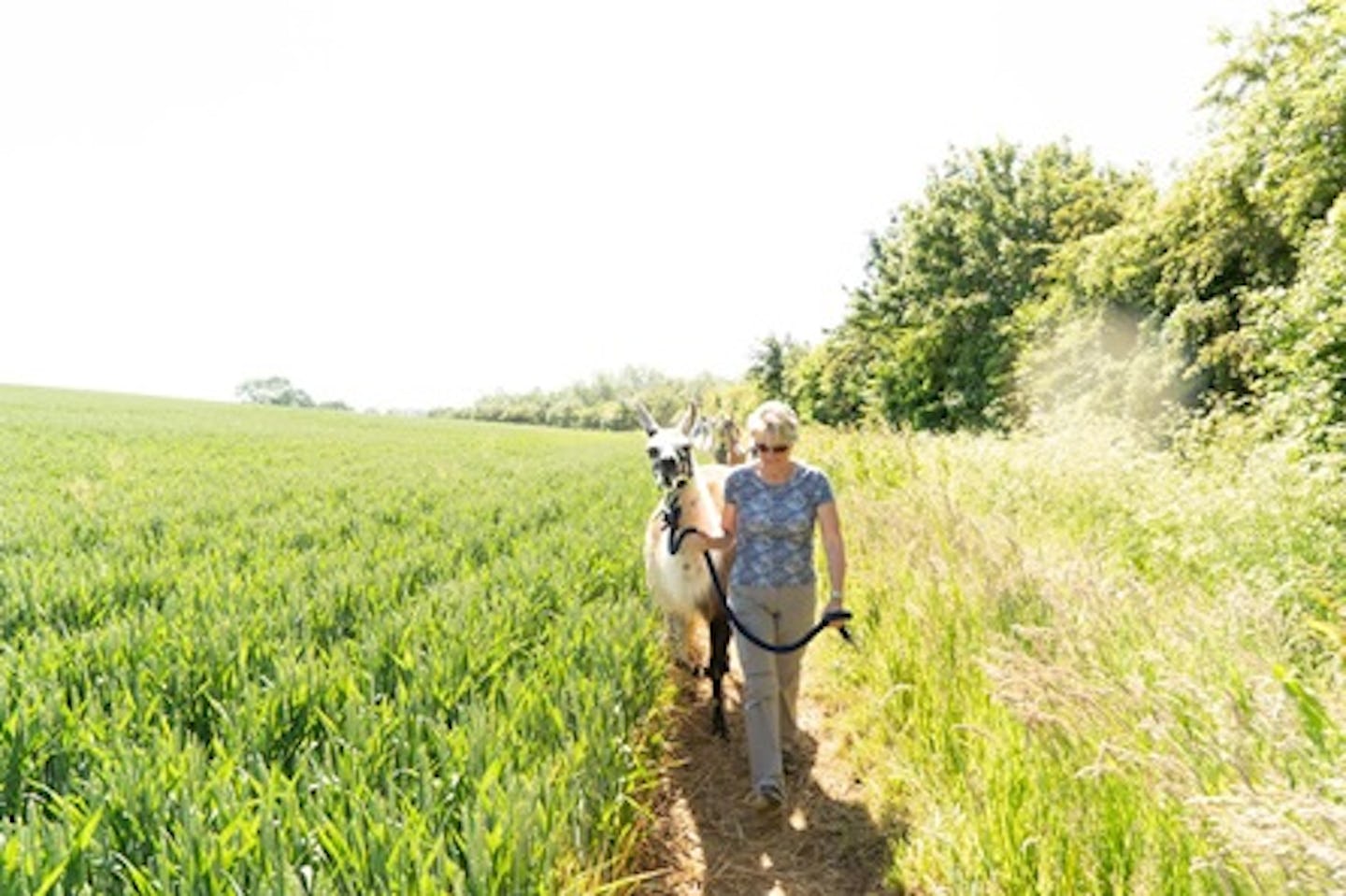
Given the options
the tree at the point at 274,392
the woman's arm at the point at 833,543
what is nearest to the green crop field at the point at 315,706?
the woman's arm at the point at 833,543

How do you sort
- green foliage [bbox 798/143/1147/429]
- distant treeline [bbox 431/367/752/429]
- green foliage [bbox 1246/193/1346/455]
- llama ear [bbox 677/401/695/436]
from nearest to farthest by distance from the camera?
llama ear [bbox 677/401/695/436] < green foliage [bbox 1246/193/1346/455] < green foliage [bbox 798/143/1147/429] < distant treeline [bbox 431/367/752/429]

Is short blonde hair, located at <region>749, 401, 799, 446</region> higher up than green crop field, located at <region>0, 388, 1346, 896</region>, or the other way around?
short blonde hair, located at <region>749, 401, 799, 446</region>

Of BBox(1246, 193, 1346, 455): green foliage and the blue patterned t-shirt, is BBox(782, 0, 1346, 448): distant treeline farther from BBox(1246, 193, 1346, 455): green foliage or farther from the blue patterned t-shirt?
the blue patterned t-shirt

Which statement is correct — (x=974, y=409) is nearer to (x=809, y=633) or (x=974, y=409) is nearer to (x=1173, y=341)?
(x=1173, y=341)

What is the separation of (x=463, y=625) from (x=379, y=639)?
458mm

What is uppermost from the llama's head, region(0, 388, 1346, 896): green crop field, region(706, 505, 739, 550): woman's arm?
the llama's head

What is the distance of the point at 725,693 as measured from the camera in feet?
16.5

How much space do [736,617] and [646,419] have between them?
1.43 m

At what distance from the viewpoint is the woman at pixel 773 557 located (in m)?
3.54

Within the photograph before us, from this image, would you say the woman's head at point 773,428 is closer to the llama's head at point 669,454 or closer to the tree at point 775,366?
the llama's head at point 669,454

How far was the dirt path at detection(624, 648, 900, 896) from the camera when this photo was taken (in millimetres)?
3041

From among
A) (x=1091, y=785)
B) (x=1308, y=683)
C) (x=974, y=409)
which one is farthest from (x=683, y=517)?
(x=974, y=409)

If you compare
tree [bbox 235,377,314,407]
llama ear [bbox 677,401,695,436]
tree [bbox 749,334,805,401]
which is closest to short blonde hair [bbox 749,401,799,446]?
llama ear [bbox 677,401,695,436]

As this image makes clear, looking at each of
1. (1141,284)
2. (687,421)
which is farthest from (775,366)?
(687,421)
